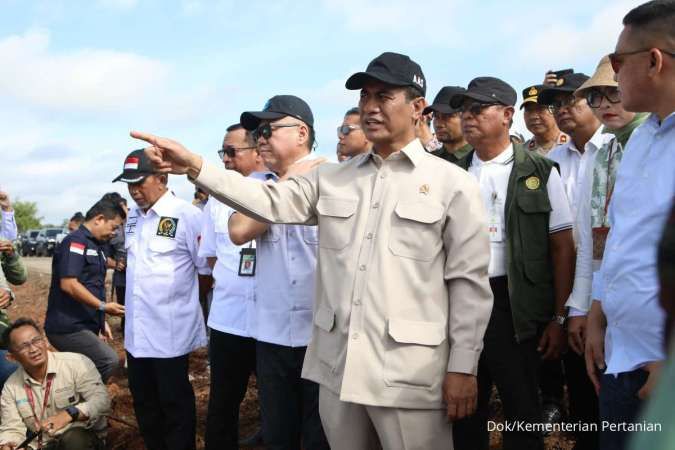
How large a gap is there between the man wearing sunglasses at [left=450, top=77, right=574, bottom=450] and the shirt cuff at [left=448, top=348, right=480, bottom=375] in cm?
78

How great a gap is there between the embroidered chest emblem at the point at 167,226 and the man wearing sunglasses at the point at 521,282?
2.07 meters

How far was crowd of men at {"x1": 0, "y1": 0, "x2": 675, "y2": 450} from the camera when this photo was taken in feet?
7.37

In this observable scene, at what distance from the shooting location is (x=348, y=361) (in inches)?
99.0

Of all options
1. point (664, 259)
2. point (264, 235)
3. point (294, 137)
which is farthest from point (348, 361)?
point (664, 259)

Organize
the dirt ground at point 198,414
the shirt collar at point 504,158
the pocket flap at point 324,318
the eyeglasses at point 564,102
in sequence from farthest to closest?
the dirt ground at point 198,414
the eyeglasses at point 564,102
the shirt collar at point 504,158
the pocket flap at point 324,318

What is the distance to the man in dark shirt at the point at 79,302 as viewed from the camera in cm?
534

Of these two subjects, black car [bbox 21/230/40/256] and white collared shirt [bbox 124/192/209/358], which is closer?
white collared shirt [bbox 124/192/209/358]

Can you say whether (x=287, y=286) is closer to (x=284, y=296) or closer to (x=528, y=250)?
(x=284, y=296)

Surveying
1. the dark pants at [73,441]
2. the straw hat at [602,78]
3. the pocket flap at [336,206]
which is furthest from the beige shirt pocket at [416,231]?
the dark pants at [73,441]

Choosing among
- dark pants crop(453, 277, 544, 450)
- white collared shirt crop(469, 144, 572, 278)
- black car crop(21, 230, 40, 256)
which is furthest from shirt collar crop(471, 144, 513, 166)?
black car crop(21, 230, 40, 256)

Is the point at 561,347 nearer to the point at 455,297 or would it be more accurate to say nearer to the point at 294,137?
the point at 455,297

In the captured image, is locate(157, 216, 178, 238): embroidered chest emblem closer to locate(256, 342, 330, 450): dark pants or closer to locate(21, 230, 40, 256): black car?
locate(256, 342, 330, 450): dark pants

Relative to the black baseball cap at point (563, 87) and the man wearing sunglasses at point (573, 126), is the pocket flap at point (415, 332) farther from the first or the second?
the black baseball cap at point (563, 87)

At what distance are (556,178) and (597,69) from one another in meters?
0.57
